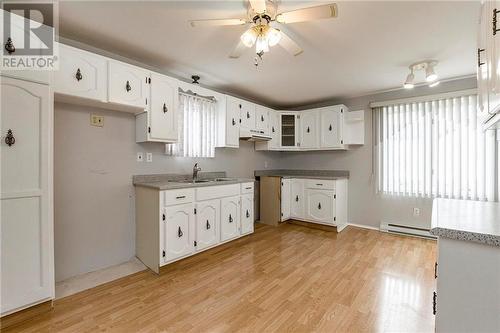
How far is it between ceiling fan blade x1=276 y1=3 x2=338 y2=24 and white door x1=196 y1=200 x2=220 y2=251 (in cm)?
204

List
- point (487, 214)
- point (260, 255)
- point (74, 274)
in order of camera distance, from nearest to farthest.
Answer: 1. point (487, 214)
2. point (74, 274)
3. point (260, 255)

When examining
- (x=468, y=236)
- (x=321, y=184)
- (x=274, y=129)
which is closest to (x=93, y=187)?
(x=468, y=236)

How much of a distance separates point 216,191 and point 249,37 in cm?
182

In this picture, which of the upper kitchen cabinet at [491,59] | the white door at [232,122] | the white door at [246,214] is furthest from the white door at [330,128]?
the upper kitchen cabinet at [491,59]

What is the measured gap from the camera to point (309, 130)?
436cm

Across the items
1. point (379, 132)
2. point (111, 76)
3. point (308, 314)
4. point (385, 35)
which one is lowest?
point (308, 314)

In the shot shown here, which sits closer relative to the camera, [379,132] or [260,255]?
[260,255]

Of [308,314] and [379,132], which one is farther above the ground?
[379,132]

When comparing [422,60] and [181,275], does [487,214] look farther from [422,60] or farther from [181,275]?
[181,275]

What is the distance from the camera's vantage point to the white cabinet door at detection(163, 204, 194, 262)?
2412mm

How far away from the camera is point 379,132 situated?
384 cm

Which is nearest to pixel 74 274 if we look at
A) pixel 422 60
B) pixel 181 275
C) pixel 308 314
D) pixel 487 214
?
pixel 181 275

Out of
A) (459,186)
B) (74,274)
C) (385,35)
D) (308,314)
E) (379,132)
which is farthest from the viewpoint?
(379,132)

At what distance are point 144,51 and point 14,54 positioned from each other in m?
1.08
